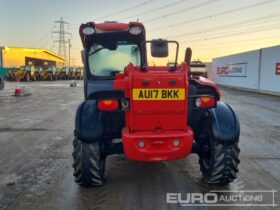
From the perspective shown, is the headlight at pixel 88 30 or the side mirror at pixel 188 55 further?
the headlight at pixel 88 30

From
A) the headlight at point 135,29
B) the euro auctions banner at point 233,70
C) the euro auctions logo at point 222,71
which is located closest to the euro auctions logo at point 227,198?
the headlight at point 135,29

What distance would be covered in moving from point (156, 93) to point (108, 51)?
86.1 inches

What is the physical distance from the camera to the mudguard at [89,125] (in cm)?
422

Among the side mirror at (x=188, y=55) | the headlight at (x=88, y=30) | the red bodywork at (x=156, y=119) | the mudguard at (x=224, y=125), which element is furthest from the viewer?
the headlight at (x=88, y=30)

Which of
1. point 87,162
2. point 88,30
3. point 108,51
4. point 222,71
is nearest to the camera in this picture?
point 87,162

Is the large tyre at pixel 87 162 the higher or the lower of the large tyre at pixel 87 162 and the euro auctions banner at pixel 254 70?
the lower

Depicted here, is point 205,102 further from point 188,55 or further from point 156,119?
point 188,55

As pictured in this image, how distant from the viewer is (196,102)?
13.3 feet

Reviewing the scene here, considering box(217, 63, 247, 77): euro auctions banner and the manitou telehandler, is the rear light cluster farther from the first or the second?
box(217, 63, 247, 77): euro auctions banner

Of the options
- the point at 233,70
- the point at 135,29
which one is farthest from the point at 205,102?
the point at 233,70

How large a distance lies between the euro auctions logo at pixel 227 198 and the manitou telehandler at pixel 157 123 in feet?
0.77

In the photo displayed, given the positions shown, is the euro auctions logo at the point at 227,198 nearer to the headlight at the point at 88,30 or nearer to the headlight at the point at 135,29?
the headlight at the point at 135,29

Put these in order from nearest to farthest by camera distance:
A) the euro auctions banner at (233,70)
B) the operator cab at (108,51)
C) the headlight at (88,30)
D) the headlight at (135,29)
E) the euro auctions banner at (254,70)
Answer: the headlight at (88,30), the headlight at (135,29), the operator cab at (108,51), the euro auctions banner at (254,70), the euro auctions banner at (233,70)

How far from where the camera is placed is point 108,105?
4000 mm
